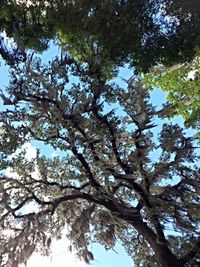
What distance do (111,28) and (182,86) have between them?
6028mm

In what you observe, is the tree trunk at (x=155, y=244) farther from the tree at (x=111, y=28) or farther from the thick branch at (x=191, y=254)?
the tree at (x=111, y=28)

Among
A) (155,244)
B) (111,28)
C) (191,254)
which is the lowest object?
(191,254)

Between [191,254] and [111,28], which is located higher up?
[111,28]

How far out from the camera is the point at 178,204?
14.9 meters

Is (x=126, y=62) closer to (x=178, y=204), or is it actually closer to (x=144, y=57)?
(x=144, y=57)

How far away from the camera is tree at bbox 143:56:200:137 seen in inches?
692

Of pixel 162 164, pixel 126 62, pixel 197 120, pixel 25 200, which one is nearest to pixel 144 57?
pixel 126 62

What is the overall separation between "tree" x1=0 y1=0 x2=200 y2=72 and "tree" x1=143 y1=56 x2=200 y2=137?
3.26 metres

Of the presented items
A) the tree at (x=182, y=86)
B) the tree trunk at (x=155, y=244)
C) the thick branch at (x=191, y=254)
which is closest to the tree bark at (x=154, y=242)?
the tree trunk at (x=155, y=244)

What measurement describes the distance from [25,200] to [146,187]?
4406 millimetres

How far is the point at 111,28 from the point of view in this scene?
13266 millimetres

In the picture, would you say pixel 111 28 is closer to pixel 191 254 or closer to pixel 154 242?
pixel 154 242

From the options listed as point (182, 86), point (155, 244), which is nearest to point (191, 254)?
point (155, 244)

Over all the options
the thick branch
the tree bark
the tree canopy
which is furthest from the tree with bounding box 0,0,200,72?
the thick branch
